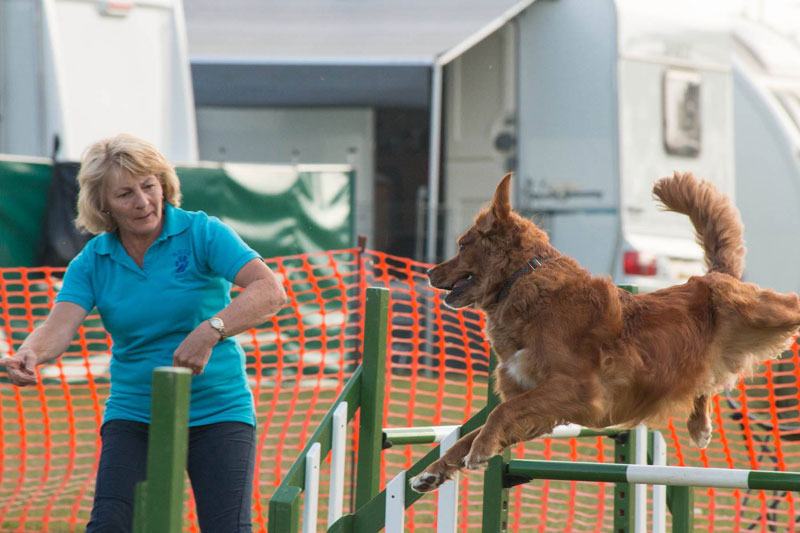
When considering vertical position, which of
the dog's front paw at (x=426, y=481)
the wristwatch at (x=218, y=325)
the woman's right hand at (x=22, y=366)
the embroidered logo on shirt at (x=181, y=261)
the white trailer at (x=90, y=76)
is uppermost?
the white trailer at (x=90, y=76)

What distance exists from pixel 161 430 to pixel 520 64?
8727 mm

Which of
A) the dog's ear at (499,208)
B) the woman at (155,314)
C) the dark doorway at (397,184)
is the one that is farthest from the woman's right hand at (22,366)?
the dark doorway at (397,184)

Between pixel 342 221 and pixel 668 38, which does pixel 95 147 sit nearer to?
pixel 342 221

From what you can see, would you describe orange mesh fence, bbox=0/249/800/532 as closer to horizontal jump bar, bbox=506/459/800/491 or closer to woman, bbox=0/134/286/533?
woman, bbox=0/134/286/533

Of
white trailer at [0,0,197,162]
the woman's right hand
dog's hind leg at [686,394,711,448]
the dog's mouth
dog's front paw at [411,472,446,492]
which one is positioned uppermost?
white trailer at [0,0,197,162]

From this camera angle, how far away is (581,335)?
3.12 metres

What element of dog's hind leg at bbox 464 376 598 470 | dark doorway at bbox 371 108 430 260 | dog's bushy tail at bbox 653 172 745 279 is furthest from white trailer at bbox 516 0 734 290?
dog's hind leg at bbox 464 376 598 470

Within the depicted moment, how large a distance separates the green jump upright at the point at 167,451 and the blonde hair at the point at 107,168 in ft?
3.53

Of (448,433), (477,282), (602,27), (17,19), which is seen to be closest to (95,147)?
(477,282)

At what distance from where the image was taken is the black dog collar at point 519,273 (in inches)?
126

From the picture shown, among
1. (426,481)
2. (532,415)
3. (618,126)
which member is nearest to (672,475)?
(532,415)

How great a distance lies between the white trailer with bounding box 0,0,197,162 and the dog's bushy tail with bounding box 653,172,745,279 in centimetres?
609

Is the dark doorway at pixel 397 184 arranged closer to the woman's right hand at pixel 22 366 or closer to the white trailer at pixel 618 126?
the white trailer at pixel 618 126

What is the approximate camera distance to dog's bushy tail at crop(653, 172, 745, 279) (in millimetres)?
3611
